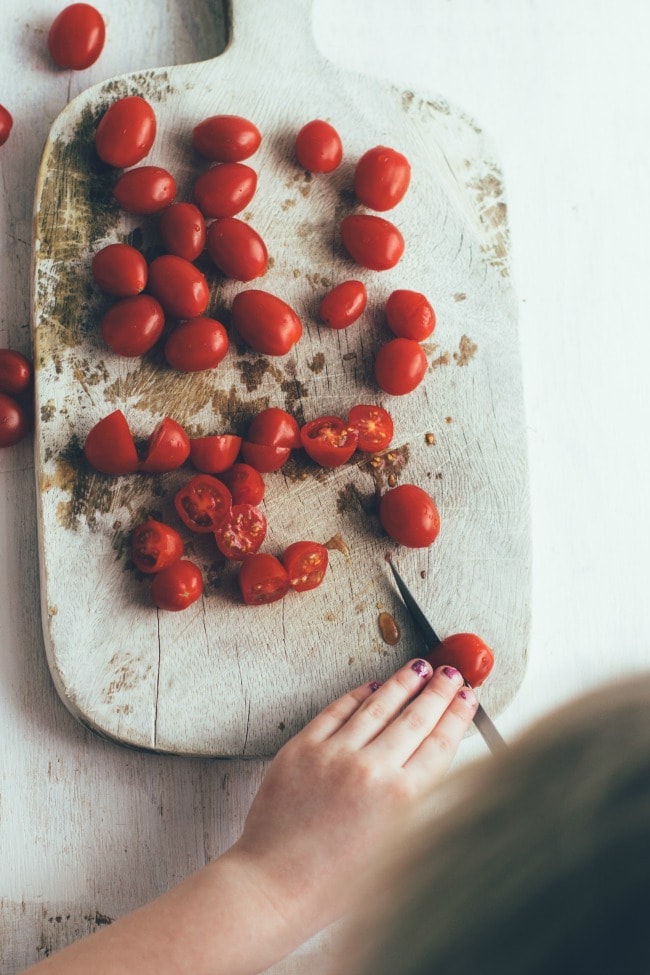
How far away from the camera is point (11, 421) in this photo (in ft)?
3.80

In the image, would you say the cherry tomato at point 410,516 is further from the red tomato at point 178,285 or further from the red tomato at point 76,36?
the red tomato at point 76,36

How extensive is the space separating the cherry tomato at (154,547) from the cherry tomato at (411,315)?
1.41ft

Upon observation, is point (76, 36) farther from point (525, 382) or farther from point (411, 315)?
point (525, 382)

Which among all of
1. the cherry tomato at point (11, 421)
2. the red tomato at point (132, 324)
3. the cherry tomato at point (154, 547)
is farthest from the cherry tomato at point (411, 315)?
the cherry tomato at point (11, 421)

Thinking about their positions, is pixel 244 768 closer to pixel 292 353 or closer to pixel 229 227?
pixel 292 353

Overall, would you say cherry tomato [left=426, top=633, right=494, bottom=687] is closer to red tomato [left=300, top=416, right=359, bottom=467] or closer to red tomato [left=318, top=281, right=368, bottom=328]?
red tomato [left=300, top=416, right=359, bottom=467]

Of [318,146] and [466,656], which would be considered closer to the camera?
[466,656]

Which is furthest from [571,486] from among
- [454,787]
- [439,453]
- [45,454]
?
[454,787]

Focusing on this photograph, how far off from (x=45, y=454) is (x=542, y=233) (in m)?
0.88

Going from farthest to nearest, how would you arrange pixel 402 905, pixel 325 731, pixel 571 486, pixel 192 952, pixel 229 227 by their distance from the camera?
pixel 571 486 < pixel 229 227 < pixel 325 731 < pixel 192 952 < pixel 402 905

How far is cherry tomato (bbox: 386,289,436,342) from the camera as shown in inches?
47.5

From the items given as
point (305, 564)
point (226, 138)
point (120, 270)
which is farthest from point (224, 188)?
point (305, 564)

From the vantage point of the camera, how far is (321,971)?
112 centimetres

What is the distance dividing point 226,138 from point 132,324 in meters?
0.30
